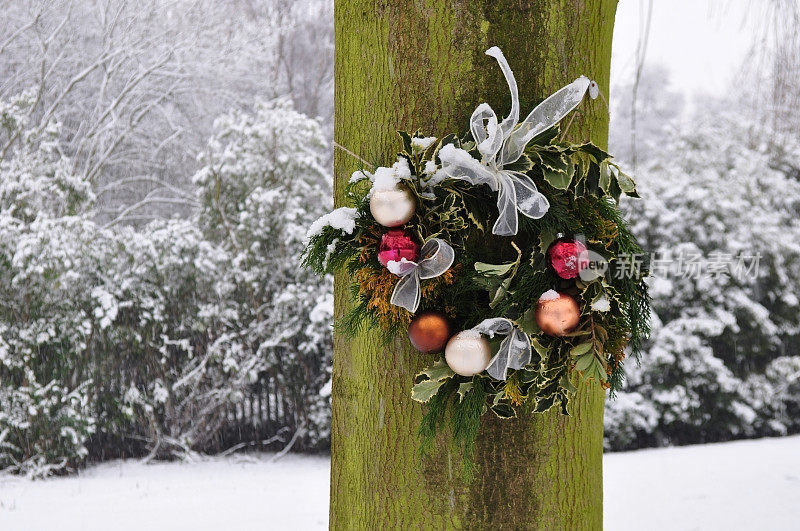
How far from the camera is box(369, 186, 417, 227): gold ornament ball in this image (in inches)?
45.7

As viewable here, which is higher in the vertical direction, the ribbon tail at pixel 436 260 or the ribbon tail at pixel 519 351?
the ribbon tail at pixel 436 260

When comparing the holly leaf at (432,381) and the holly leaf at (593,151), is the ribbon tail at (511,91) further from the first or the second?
the holly leaf at (432,381)

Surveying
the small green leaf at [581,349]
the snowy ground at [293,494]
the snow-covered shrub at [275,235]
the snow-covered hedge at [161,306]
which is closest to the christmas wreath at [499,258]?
the small green leaf at [581,349]

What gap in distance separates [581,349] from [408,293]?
12.3 inches

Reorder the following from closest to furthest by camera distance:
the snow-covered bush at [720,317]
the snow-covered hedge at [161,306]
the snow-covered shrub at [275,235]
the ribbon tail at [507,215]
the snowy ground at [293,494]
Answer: the ribbon tail at [507,215], the snowy ground at [293,494], the snow-covered hedge at [161,306], the snow-covered shrub at [275,235], the snow-covered bush at [720,317]

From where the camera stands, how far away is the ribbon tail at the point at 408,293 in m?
1.17

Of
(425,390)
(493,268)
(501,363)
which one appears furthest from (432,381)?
(493,268)

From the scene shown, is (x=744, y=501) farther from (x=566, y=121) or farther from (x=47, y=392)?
(x=47, y=392)

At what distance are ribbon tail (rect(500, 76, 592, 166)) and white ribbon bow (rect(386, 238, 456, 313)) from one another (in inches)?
7.3

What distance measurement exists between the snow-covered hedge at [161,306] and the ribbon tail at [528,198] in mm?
4108

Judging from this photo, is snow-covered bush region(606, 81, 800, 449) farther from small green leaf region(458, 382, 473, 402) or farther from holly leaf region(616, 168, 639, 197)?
small green leaf region(458, 382, 473, 402)

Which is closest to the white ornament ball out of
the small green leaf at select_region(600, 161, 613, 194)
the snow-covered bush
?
the small green leaf at select_region(600, 161, 613, 194)

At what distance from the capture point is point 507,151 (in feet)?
3.84

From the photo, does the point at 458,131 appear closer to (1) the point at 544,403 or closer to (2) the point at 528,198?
(2) the point at 528,198
